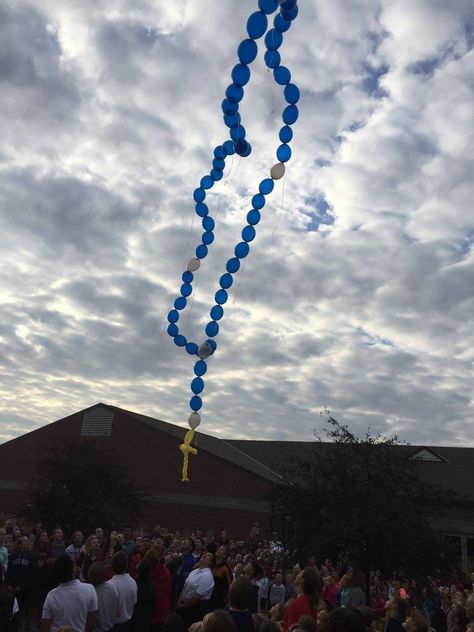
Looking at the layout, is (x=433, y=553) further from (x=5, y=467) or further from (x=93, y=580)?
(x=5, y=467)

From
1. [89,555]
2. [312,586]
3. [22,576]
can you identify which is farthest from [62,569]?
[89,555]

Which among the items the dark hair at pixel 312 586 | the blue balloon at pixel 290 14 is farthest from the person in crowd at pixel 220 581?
the blue balloon at pixel 290 14

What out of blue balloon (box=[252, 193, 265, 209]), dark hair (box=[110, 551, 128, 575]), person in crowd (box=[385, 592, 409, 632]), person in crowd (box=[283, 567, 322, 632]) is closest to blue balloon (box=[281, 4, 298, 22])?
blue balloon (box=[252, 193, 265, 209])

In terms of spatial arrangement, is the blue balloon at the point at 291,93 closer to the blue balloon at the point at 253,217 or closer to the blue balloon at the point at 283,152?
the blue balloon at the point at 283,152

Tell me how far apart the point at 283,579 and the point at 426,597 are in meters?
3.79

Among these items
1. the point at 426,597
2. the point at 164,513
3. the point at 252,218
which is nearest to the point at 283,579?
the point at 426,597

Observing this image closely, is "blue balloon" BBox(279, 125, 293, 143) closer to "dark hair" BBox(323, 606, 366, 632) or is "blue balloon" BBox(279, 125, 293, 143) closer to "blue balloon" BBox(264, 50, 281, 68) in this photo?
"blue balloon" BBox(264, 50, 281, 68)

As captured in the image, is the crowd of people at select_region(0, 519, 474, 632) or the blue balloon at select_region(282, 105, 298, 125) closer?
the crowd of people at select_region(0, 519, 474, 632)

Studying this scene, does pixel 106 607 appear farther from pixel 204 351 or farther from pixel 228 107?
pixel 228 107

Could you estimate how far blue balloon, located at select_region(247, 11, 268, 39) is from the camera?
8.01 meters

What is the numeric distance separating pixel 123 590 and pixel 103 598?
14.3 inches

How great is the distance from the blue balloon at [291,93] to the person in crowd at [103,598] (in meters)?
6.60

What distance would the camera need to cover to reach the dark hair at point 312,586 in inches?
248

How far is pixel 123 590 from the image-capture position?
699cm
